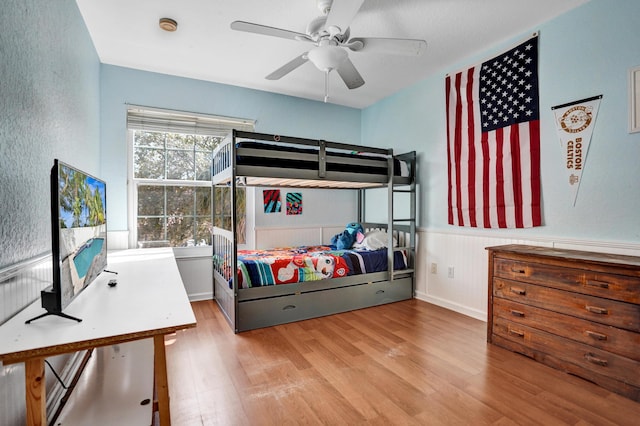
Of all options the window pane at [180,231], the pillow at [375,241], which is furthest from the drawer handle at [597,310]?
the window pane at [180,231]

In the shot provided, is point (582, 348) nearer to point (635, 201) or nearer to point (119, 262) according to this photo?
point (635, 201)

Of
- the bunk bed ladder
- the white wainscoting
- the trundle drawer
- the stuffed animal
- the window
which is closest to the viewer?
the trundle drawer

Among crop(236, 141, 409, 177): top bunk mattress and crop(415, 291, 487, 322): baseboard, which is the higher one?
crop(236, 141, 409, 177): top bunk mattress

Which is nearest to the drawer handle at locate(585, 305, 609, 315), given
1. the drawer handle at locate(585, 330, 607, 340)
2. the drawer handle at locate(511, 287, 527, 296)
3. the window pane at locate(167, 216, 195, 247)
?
the drawer handle at locate(585, 330, 607, 340)

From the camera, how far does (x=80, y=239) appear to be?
53.3 inches

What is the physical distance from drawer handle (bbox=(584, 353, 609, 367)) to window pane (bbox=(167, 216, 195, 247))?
3617 millimetres

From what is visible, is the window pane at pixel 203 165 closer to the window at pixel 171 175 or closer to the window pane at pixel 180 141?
the window at pixel 171 175

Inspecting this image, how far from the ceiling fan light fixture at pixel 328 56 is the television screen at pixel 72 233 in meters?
1.60

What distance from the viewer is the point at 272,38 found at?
8.83 feet

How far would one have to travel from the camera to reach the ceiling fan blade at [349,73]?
2.34m

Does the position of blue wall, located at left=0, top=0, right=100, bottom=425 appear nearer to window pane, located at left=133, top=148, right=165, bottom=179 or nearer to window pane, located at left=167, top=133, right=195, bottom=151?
window pane, located at left=133, top=148, right=165, bottom=179

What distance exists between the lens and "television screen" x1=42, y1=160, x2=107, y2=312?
42.3 inches

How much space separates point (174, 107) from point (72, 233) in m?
2.62

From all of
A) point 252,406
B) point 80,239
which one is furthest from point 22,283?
point 252,406
